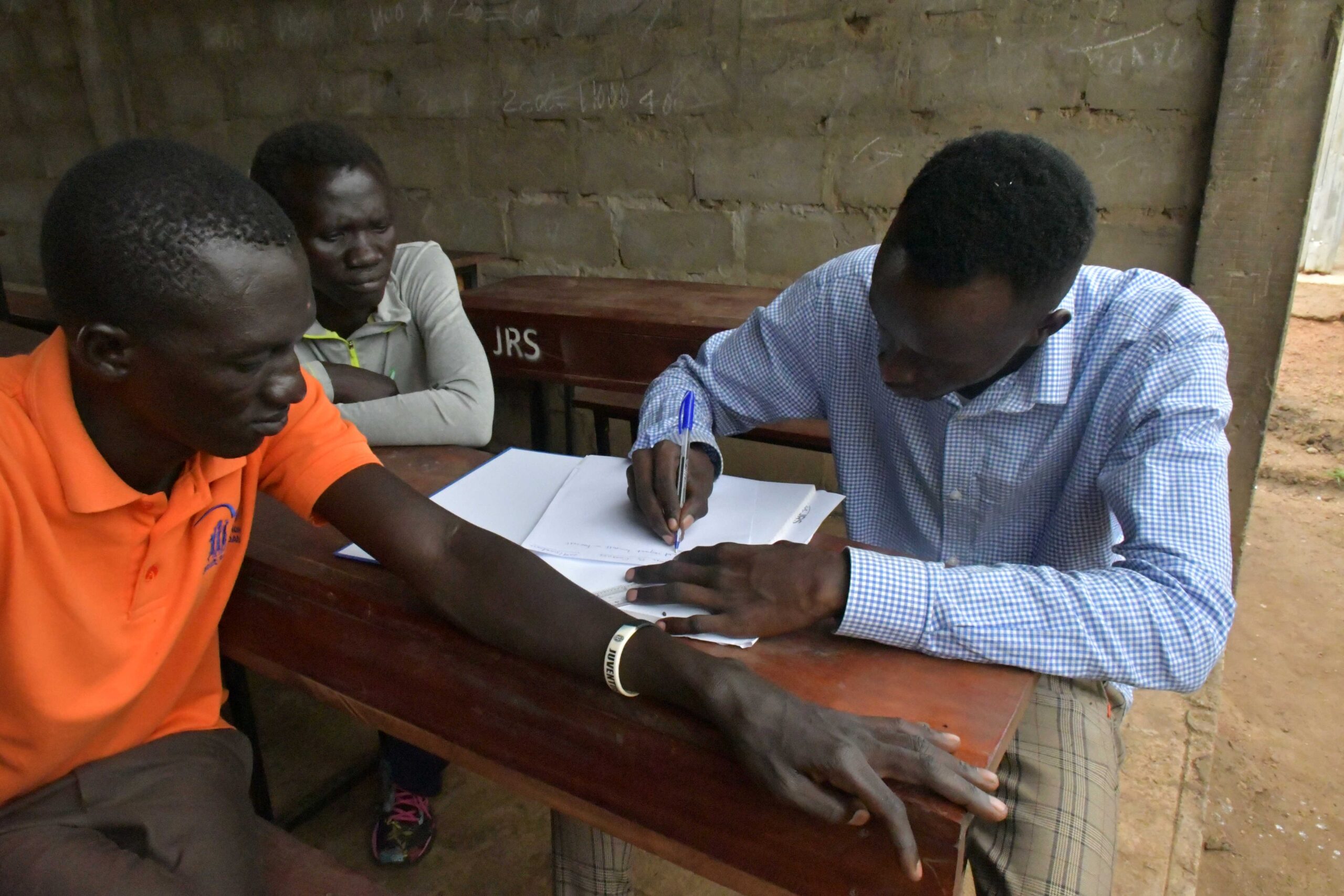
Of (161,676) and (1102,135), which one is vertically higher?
(1102,135)

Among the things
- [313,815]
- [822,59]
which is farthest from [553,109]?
[313,815]

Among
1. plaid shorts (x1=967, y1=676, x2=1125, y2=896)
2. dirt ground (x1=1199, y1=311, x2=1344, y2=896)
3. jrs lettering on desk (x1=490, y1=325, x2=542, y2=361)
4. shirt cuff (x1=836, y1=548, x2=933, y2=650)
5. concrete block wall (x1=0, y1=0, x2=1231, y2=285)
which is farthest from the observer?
jrs lettering on desk (x1=490, y1=325, x2=542, y2=361)

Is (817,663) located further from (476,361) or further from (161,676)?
(476,361)

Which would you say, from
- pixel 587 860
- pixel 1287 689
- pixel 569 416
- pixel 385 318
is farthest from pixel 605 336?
pixel 1287 689

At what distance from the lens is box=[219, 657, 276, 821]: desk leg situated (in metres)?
1.79

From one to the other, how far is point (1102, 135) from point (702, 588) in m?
2.45

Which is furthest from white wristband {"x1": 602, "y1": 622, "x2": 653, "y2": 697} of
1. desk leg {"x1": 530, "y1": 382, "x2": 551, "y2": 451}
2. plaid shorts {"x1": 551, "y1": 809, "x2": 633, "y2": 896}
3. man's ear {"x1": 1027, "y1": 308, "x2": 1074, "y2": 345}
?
desk leg {"x1": 530, "y1": 382, "x2": 551, "y2": 451}

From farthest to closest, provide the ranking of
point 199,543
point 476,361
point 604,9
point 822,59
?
point 604,9, point 822,59, point 476,361, point 199,543

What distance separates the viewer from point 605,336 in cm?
297

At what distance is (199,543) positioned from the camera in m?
1.22

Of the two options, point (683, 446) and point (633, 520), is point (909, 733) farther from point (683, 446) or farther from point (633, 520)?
point (683, 446)

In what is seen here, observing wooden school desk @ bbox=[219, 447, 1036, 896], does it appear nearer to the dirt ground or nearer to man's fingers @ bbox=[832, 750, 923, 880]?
man's fingers @ bbox=[832, 750, 923, 880]

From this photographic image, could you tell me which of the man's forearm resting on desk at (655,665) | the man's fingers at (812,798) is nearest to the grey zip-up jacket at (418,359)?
the man's forearm resting on desk at (655,665)

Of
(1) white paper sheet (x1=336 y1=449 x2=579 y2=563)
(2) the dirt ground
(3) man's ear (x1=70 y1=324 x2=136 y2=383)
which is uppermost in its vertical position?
(3) man's ear (x1=70 y1=324 x2=136 y2=383)
